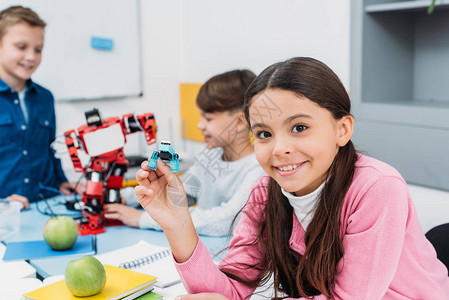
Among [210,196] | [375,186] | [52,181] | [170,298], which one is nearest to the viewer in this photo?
[375,186]

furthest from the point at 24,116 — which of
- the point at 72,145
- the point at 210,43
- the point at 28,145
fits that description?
the point at 210,43

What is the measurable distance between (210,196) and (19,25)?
1.16m

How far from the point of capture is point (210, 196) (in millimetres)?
1748

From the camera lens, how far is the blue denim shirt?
2.12 metres

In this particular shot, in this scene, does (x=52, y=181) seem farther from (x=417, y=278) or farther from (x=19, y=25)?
(x=417, y=278)

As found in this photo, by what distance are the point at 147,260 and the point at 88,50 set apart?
204 cm

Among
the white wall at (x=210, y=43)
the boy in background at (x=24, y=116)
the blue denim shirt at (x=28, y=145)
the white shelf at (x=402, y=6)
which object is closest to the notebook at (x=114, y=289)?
the boy in background at (x=24, y=116)

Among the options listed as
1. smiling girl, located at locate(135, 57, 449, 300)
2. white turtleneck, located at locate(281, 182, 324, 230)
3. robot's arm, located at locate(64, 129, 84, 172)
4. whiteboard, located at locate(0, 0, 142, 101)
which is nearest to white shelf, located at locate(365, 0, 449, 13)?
smiling girl, located at locate(135, 57, 449, 300)

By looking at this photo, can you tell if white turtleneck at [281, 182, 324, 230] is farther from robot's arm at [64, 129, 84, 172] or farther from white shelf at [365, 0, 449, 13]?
→ white shelf at [365, 0, 449, 13]

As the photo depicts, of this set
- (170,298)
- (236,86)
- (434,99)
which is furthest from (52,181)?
(434,99)

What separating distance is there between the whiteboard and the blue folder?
5.11 ft

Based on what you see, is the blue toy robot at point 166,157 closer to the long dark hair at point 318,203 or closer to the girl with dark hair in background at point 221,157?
the long dark hair at point 318,203

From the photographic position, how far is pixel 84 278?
95 centimetres

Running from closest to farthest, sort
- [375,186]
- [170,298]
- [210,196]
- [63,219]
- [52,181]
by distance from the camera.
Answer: [375,186] < [170,298] < [63,219] < [210,196] < [52,181]
